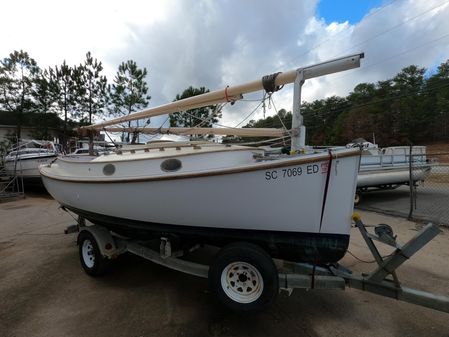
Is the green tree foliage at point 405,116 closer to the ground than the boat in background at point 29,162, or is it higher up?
higher up

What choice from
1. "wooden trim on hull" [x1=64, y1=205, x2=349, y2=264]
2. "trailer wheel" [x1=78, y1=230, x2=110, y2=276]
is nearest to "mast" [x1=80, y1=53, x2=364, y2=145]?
"wooden trim on hull" [x1=64, y1=205, x2=349, y2=264]

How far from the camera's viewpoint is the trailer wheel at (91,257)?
→ 3.81 m

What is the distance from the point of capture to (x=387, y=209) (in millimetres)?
7895

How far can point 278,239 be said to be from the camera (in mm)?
2785

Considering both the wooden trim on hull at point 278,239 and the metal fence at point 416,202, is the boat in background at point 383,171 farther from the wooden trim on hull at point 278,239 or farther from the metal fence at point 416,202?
the wooden trim on hull at point 278,239

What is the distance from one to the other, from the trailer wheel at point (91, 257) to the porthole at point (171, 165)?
5.33 ft

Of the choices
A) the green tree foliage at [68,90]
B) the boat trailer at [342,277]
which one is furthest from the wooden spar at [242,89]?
the green tree foliage at [68,90]

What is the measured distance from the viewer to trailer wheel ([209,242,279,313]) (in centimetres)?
254

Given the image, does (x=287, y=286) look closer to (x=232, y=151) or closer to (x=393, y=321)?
(x=393, y=321)

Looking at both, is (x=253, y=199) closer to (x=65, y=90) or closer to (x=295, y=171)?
(x=295, y=171)

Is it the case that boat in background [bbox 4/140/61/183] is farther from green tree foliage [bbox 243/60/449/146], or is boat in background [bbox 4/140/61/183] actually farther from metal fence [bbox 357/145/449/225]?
Result: green tree foliage [bbox 243/60/449/146]

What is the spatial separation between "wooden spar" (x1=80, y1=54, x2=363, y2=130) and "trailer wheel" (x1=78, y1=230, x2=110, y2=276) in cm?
226

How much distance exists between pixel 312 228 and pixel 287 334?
1.08 meters

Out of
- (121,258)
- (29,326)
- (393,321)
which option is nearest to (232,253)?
(393,321)
